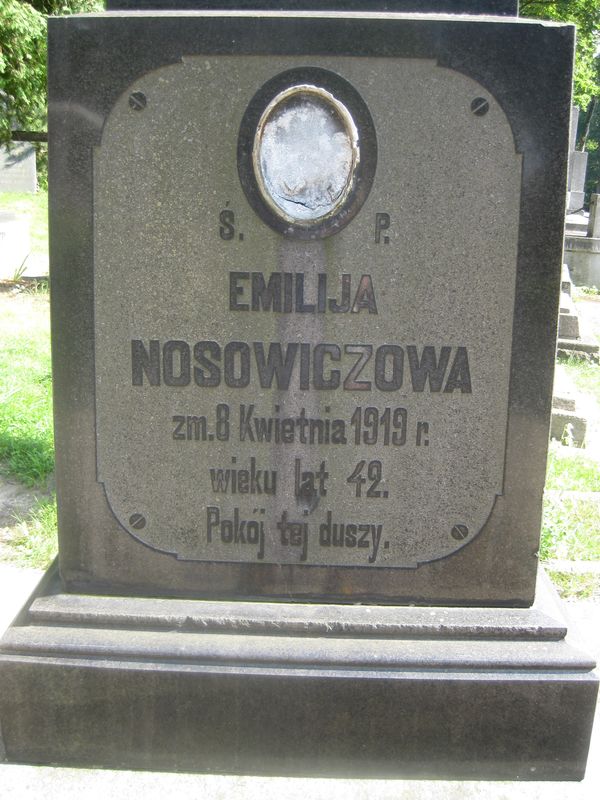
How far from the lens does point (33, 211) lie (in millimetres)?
18094

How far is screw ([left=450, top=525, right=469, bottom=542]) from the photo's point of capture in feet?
7.23

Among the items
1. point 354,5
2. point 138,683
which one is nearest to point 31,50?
point 354,5

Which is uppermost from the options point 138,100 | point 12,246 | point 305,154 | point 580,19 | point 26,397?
point 580,19

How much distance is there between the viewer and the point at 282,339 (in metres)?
2.13

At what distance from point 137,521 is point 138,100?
1.08 meters

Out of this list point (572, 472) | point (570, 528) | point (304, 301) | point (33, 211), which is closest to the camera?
point (304, 301)

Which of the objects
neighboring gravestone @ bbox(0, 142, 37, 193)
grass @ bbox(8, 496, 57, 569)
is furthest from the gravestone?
neighboring gravestone @ bbox(0, 142, 37, 193)

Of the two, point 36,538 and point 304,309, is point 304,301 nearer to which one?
point 304,309

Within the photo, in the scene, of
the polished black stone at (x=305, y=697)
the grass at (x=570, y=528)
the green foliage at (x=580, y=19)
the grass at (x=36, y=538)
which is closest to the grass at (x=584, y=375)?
the grass at (x=570, y=528)

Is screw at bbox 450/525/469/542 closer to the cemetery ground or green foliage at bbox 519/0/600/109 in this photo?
the cemetery ground

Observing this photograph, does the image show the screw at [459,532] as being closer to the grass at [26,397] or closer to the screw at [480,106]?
the screw at [480,106]

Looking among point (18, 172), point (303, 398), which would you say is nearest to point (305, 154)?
point (303, 398)

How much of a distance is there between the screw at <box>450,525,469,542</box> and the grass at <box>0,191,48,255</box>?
12.5 metres

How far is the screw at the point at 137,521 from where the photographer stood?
222cm
